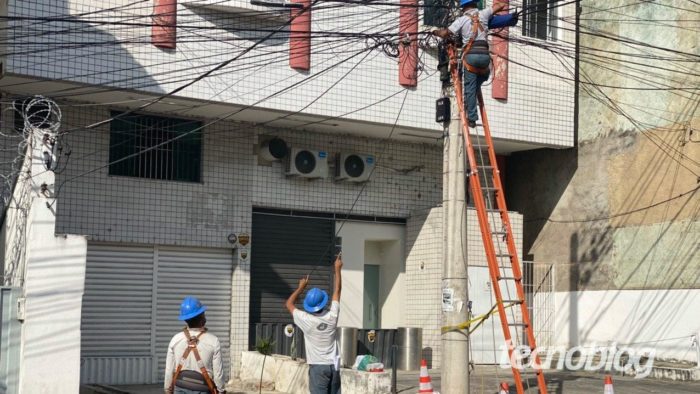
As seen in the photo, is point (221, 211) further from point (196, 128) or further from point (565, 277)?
point (565, 277)

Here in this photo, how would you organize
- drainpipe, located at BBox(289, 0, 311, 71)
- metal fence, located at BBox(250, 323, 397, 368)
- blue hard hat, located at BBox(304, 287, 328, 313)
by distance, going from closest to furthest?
blue hard hat, located at BBox(304, 287, 328, 313), drainpipe, located at BBox(289, 0, 311, 71), metal fence, located at BBox(250, 323, 397, 368)

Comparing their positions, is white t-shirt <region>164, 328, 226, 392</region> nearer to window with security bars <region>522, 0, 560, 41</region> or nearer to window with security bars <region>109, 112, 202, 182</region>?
window with security bars <region>109, 112, 202, 182</region>

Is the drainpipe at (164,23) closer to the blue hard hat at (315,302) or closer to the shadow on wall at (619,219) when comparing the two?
the blue hard hat at (315,302)

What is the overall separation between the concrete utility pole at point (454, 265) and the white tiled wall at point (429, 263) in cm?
728

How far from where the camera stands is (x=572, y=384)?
672 inches

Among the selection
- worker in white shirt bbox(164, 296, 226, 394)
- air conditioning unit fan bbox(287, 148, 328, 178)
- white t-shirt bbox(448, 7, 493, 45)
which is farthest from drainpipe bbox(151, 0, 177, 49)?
worker in white shirt bbox(164, 296, 226, 394)

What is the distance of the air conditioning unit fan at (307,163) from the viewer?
19734 millimetres

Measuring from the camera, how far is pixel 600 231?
839 inches

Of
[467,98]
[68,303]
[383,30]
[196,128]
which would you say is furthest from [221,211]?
[467,98]

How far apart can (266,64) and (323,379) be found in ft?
28.3

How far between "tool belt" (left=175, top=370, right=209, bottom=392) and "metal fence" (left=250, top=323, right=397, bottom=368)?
9.64m

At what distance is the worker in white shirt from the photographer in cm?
897

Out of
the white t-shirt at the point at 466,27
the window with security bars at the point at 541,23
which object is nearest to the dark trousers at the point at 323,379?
the white t-shirt at the point at 466,27

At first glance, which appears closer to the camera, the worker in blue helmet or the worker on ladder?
the worker in blue helmet
